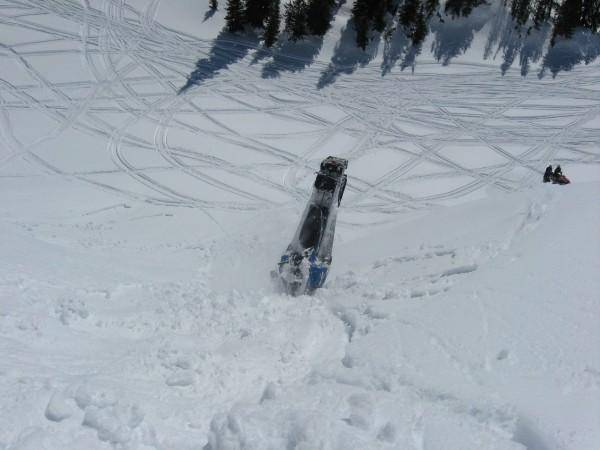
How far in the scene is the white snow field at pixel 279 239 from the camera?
16.1ft

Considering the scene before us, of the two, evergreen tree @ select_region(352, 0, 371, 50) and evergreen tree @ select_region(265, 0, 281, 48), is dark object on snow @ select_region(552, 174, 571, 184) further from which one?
evergreen tree @ select_region(265, 0, 281, 48)

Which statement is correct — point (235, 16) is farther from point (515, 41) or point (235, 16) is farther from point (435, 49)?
point (515, 41)

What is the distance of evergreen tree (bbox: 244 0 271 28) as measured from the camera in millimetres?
17531

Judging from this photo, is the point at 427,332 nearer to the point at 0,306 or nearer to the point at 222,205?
the point at 0,306

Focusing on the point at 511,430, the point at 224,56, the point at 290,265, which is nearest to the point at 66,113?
the point at 224,56

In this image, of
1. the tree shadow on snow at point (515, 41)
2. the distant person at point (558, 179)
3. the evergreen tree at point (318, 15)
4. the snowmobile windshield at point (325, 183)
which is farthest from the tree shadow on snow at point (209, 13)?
the distant person at point (558, 179)

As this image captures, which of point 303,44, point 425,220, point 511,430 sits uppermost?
point 303,44

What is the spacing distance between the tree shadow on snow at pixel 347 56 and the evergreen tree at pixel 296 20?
143 cm

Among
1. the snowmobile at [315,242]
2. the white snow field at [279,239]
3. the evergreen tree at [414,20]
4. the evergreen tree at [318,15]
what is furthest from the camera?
the evergreen tree at [414,20]

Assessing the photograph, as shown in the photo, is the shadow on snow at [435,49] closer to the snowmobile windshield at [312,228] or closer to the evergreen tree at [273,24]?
the evergreen tree at [273,24]

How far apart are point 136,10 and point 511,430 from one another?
19.1 m

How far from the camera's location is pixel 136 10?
60.7 ft

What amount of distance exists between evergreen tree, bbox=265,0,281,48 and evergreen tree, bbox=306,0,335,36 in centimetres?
109

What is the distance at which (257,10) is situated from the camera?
17.6 metres
